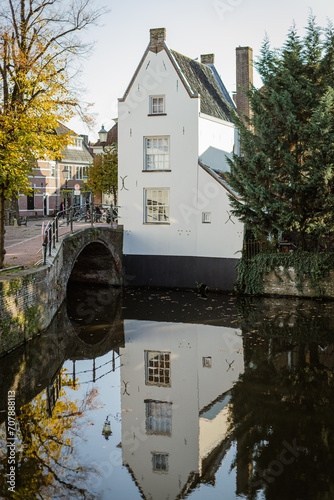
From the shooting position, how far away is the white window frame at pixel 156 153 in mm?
22422

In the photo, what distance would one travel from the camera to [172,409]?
379 inches

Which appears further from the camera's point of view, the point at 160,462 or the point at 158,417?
A: the point at 158,417

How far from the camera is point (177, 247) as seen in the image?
884 inches

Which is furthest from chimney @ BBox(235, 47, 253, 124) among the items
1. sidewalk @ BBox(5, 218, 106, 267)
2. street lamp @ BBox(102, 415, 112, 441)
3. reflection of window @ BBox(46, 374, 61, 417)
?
Result: street lamp @ BBox(102, 415, 112, 441)

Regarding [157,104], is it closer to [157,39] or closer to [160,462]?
[157,39]

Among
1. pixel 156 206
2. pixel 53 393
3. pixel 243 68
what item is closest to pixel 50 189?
pixel 243 68

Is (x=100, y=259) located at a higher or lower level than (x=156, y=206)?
lower

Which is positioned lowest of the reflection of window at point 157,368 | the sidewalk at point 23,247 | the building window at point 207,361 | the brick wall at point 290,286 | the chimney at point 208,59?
the reflection of window at point 157,368

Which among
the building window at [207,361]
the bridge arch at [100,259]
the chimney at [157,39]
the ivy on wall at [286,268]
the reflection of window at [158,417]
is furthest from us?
the chimney at [157,39]

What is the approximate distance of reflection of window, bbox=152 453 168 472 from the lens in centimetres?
760

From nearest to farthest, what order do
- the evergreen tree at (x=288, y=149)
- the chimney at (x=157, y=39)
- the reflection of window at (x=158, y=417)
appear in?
the reflection of window at (x=158, y=417)
the evergreen tree at (x=288, y=149)
the chimney at (x=157, y=39)

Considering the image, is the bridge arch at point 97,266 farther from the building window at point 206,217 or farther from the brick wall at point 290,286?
the brick wall at point 290,286

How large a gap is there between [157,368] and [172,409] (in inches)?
94.5

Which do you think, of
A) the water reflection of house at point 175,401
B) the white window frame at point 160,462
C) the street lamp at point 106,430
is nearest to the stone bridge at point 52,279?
the water reflection of house at point 175,401
